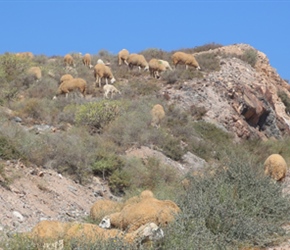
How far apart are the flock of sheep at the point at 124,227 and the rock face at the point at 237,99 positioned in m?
18.5

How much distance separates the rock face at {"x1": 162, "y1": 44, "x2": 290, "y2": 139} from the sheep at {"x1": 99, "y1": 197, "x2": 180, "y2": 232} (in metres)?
18.4

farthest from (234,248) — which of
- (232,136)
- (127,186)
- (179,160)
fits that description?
(232,136)

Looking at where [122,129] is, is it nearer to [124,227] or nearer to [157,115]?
[157,115]

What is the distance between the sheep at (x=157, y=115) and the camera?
23297mm

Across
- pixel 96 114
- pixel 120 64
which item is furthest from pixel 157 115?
pixel 120 64

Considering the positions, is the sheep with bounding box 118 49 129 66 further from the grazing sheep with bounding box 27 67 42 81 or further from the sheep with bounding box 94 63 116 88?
the grazing sheep with bounding box 27 67 42 81

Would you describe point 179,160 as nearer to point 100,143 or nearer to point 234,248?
point 100,143

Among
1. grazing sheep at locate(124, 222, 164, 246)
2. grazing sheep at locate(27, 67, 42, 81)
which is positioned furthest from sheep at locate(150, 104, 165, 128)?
grazing sheep at locate(124, 222, 164, 246)

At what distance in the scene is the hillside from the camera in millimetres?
13703

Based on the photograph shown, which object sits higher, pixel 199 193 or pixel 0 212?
pixel 199 193

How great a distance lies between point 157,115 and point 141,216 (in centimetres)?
1500

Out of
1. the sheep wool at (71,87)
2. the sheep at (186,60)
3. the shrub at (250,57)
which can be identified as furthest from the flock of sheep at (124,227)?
the shrub at (250,57)

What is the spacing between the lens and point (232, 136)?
26672 millimetres

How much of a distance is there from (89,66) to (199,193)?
26.1m
